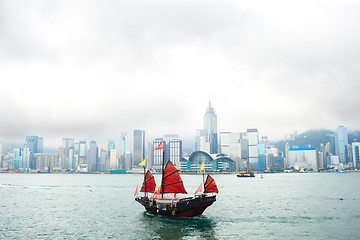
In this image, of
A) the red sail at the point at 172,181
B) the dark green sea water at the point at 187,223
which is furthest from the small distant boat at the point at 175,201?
the dark green sea water at the point at 187,223

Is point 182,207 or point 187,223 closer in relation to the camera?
point 187,223

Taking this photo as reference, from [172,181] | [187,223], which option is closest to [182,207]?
[187,223]

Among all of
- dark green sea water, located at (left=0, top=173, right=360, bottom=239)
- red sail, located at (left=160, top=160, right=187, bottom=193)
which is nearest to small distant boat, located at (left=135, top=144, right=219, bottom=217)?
red sail, located at (left=160, top=160, right=187, bottom=193)

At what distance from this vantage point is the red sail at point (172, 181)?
192ft

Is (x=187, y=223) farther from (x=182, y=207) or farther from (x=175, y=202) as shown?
(x=175, y=202)

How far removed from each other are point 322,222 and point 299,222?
3.95 m

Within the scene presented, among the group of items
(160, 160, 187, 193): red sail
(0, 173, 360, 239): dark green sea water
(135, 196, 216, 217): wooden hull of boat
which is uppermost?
(160, 160, 187, 193): red sail

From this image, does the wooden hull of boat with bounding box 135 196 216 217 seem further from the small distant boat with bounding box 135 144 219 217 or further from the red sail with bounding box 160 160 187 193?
the red sail with bounding box 160 160 187 193

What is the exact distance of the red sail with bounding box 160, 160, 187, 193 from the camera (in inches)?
2301

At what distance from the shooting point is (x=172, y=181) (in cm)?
5888

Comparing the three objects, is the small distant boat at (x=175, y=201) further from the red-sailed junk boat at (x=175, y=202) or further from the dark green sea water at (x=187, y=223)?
the dark green sea water at (x=187, y=223)

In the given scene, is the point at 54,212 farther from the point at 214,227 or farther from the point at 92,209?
the point at 214,227

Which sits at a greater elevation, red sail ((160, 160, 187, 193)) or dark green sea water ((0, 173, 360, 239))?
red sail ((160, 160, 187, 193))

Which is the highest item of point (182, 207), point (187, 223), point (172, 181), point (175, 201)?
point (172, 181)
